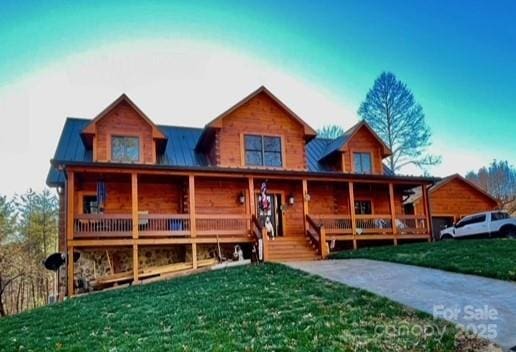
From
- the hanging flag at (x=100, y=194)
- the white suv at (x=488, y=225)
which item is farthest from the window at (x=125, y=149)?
the white suv at (x=488, y=225)

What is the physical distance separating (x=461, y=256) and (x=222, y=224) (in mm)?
8089

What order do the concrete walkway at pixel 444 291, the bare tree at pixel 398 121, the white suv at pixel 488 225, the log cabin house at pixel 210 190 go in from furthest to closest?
1. the bare tree at pixel 398 121
2. the white suv at pixel 488 225
3. the log cabin house at pixel 210 190
4. the concrete walkway at pixel 444 291

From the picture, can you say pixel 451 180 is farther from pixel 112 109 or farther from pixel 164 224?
pixel 112 109

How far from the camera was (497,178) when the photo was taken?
44.4m

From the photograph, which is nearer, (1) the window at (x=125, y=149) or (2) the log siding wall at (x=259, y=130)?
(1) the window at (x=125, y=149)

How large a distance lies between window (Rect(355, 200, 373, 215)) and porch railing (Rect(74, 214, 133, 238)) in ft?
34.4

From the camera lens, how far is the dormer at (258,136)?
18.0m

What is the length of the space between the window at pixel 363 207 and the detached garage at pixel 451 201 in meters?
5.41

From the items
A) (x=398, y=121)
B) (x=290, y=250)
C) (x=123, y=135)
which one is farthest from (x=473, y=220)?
(x=123, y=135)

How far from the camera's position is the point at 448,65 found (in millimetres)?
19188

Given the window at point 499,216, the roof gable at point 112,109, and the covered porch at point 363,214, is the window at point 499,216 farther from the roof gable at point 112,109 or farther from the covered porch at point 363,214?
the roof gable at point 112,109

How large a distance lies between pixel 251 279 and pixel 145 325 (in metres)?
3.60

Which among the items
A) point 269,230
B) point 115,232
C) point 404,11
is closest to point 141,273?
point 115,232

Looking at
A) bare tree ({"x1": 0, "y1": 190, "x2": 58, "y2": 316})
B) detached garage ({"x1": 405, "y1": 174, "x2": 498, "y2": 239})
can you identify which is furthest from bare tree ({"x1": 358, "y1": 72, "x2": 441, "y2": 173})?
bare tree ({"x1": 0, "y1": 190, "x2": 58, "y2": 316})
